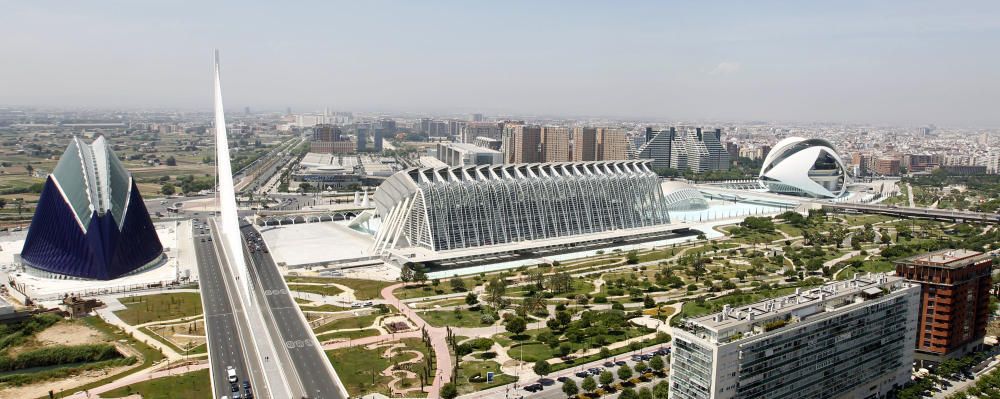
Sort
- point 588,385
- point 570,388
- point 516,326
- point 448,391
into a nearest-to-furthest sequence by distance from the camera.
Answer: point 448,391 < point 570,388 < point 588,385 < point 516,326

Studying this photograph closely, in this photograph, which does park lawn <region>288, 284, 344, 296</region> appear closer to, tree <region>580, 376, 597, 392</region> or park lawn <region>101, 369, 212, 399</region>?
park lawn <region>101, 369, 212, 399</region>

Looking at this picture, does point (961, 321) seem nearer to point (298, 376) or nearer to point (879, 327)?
point (879, 327)

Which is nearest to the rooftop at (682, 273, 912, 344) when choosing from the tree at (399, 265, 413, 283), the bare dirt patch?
the tree at (399, 265, 413, 283)

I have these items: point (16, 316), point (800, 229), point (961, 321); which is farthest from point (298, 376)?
point (800, 229)

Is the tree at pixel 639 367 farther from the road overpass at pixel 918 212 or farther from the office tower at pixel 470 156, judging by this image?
the office tower at pixel 470 156

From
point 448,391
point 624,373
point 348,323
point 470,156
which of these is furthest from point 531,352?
point 470,156

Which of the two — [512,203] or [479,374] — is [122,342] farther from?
[512,203]

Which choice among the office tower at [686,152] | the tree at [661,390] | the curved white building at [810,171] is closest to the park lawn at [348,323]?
the tree at [661,390]
